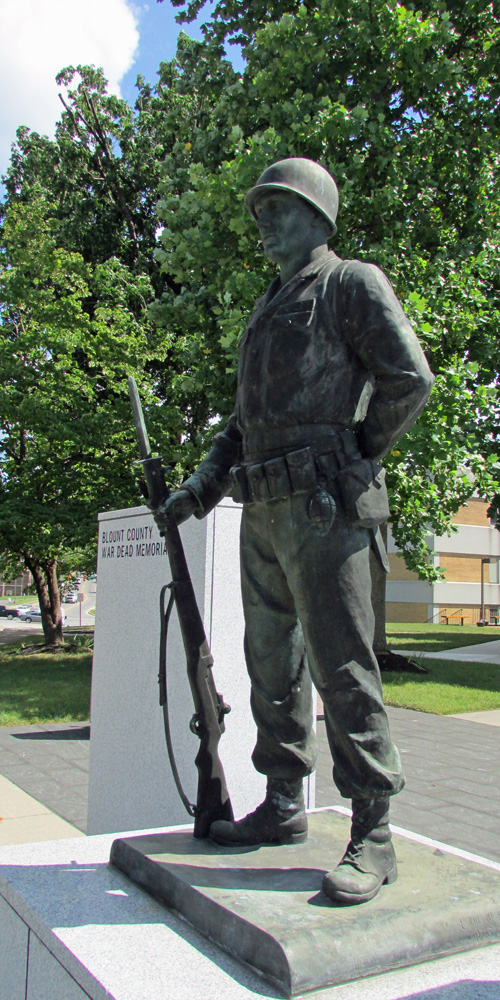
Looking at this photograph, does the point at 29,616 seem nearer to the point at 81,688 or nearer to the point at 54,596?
the point at 54,596

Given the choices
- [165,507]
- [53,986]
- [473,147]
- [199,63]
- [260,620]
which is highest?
[199,63]

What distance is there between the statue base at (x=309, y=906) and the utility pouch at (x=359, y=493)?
1.04 meters

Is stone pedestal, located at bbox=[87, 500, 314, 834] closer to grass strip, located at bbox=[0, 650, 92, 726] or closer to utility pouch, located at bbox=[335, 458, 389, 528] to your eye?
utility pouch, located at bbox=[335, 458, 389, 528]

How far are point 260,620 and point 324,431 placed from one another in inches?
Result: 26.9

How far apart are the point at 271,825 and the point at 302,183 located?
207 centimetres

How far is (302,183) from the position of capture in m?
2.49

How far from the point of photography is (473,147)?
10758 mm

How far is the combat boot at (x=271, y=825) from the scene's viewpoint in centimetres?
269

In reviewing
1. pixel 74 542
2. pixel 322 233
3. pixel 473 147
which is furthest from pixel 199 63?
pixel 322 233

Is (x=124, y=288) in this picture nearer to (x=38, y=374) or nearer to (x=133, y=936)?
(x=38, y=374)

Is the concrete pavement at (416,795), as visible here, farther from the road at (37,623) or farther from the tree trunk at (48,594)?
the road at (37,623)

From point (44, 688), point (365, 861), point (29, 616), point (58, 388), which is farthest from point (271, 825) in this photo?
point (29, 616)

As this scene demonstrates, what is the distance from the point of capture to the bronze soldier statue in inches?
91.4

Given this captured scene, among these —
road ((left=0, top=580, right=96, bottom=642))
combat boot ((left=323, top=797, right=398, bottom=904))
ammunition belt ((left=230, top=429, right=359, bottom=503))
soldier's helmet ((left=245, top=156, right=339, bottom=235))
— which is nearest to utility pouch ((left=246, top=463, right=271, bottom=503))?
ammunition belt ((left=230, top=429, right=359, bottom=503))
